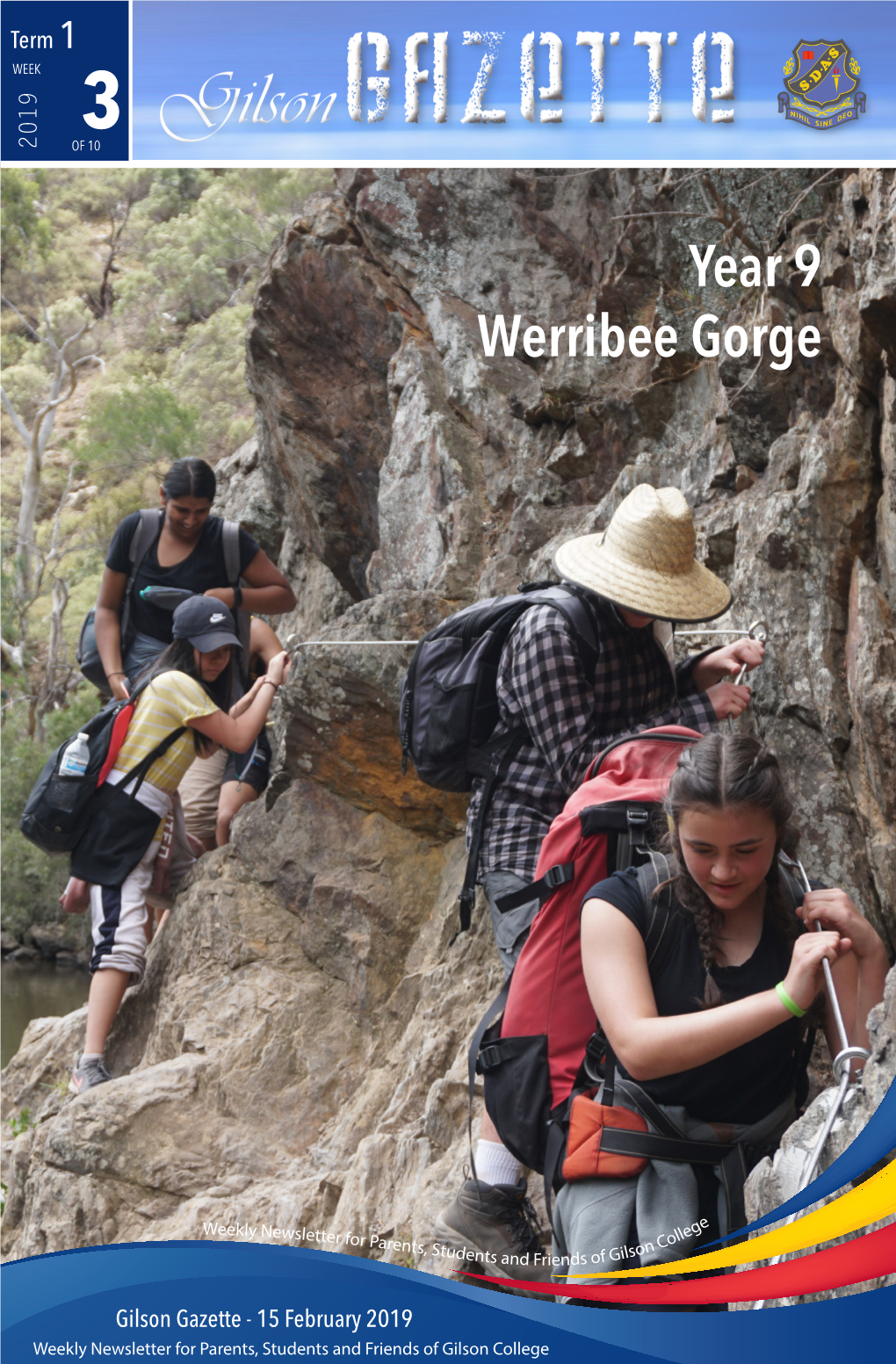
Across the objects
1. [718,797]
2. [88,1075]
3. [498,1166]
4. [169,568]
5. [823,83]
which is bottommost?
[88,1075]

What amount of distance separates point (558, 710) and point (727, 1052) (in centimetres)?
98

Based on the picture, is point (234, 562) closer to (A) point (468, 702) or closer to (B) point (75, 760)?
(B) point (75, 760)

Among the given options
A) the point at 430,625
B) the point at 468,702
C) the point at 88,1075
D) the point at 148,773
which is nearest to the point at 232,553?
the point at 430,625

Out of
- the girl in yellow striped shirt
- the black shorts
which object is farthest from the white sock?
the black shorts

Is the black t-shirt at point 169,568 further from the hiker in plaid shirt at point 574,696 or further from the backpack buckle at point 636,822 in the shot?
the backpack buckle at point 636,822

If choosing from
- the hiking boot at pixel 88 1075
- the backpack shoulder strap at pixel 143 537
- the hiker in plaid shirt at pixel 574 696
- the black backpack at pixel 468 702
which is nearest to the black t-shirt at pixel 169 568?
the backpack shoulder strap at pixel 143 537

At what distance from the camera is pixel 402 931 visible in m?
4.92

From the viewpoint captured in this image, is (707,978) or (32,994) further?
(32,994)

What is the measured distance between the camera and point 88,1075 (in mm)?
4930

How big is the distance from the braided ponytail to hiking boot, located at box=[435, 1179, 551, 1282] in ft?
3.34

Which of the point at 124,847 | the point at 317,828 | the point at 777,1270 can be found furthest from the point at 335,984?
the point at 777,1270

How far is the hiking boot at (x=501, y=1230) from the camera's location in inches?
117

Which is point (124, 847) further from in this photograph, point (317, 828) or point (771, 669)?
point (771, 669)

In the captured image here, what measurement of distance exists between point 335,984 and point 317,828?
0.68 m
